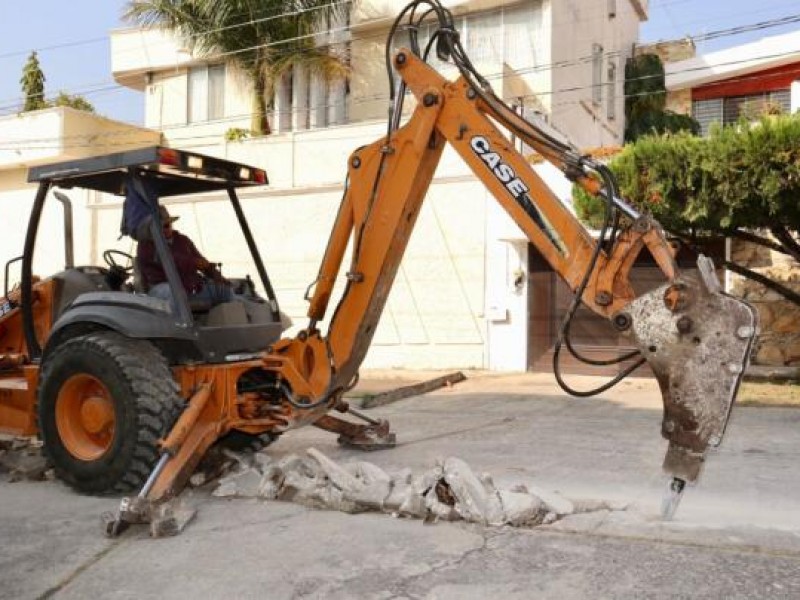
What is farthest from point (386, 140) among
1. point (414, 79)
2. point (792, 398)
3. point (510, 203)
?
point (792, 398)

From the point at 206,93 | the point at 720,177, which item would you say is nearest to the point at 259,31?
the point at 206,93

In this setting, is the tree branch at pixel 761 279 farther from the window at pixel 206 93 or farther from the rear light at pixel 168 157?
the window at pixel 206 93

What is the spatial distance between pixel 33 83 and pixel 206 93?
36.5ft

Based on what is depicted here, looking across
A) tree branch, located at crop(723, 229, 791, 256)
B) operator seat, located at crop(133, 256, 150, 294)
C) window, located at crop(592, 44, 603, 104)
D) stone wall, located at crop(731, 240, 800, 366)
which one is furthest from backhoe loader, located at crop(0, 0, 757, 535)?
window, located at crop(592, 44, 603, 104)

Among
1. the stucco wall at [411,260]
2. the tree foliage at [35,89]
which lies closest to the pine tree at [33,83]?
the tree foliage at [35,89]

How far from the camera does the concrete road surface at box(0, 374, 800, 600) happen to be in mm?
4262

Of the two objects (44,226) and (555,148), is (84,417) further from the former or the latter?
(44,226)

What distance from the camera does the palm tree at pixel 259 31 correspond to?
868 inches

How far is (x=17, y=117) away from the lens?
2347 cm

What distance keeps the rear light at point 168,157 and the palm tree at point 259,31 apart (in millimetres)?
16403

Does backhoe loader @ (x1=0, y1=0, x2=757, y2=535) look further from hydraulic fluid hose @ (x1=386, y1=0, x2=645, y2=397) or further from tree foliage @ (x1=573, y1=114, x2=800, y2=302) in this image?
tree foliage @ (x1=573, y1=114, x2=800, y2=302)

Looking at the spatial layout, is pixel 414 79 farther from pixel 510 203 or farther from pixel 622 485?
pixel 622 485

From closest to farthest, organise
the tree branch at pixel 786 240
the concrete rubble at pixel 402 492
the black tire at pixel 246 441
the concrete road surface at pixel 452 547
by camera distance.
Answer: the concrete road surface at pixel 452 547, the concrete rubble at pixel 402 492, the black tire at pixel 246 441, the tree branch at pixel 786 240

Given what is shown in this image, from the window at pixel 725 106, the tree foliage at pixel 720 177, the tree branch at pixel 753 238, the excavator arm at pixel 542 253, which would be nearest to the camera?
the excavator arm at pixel 542 253
